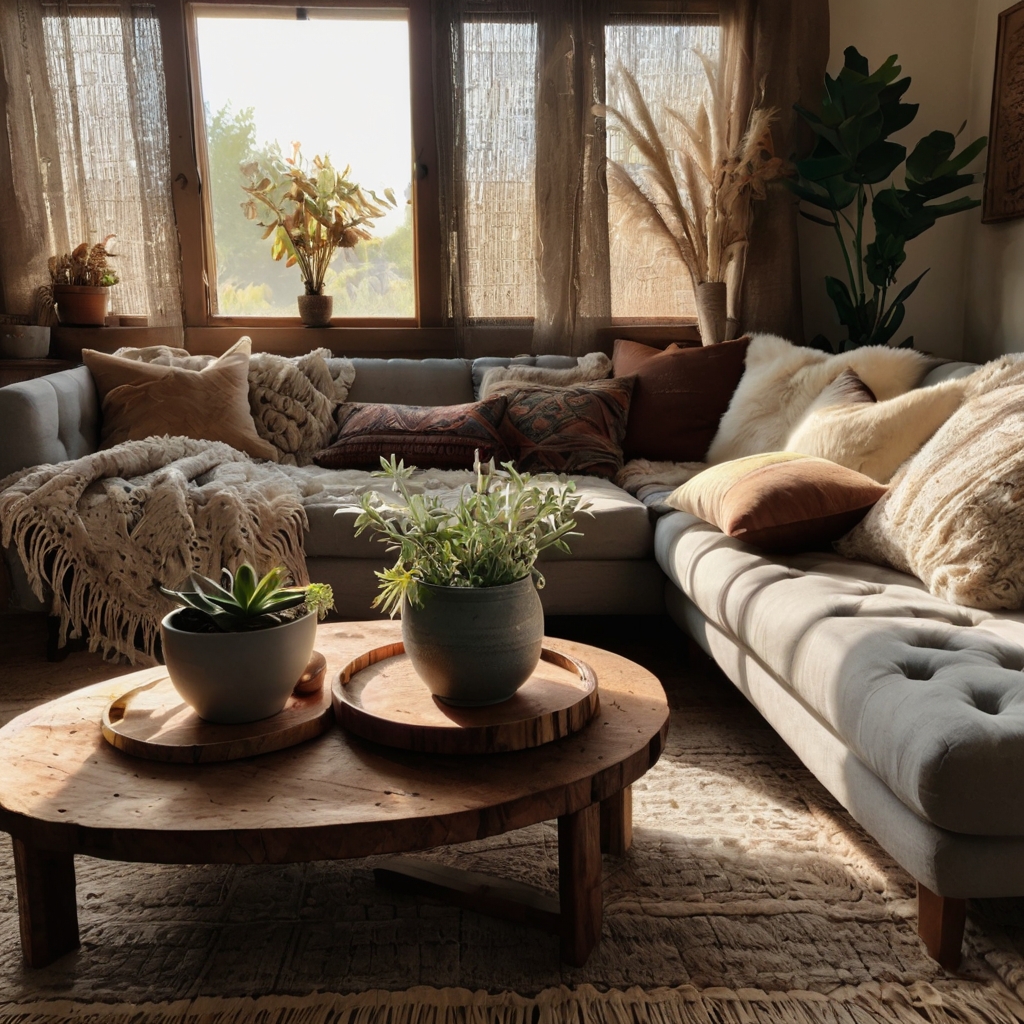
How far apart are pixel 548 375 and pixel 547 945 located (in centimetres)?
218

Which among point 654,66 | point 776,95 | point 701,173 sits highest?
point 654,66

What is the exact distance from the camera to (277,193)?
11.8 ft

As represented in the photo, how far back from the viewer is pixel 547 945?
1.29 metres

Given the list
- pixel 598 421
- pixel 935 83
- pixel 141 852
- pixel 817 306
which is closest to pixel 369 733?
pixel 141 852

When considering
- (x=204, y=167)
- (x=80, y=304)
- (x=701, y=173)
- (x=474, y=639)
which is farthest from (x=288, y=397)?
(x=474, y=639)

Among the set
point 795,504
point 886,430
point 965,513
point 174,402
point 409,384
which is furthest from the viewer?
point 409,384

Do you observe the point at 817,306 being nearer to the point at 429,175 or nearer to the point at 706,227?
the point at 706,227

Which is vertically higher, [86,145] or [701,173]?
[86,145]

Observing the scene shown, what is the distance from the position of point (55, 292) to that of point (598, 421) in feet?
6.75

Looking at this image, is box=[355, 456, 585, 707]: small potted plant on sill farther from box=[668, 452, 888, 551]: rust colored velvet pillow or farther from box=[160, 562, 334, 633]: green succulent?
box=[668, 452, 888, 551]: rust colored velvet pillow

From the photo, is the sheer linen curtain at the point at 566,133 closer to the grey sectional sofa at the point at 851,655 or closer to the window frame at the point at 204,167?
the window frame at the point at 204,167

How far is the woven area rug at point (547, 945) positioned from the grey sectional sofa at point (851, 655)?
116 mm

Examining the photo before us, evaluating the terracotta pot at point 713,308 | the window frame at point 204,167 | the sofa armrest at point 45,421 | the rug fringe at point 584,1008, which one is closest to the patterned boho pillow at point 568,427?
the terracotta pot at point 713,308

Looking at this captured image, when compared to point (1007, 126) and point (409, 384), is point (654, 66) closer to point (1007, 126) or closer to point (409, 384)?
point (1007, 126)
